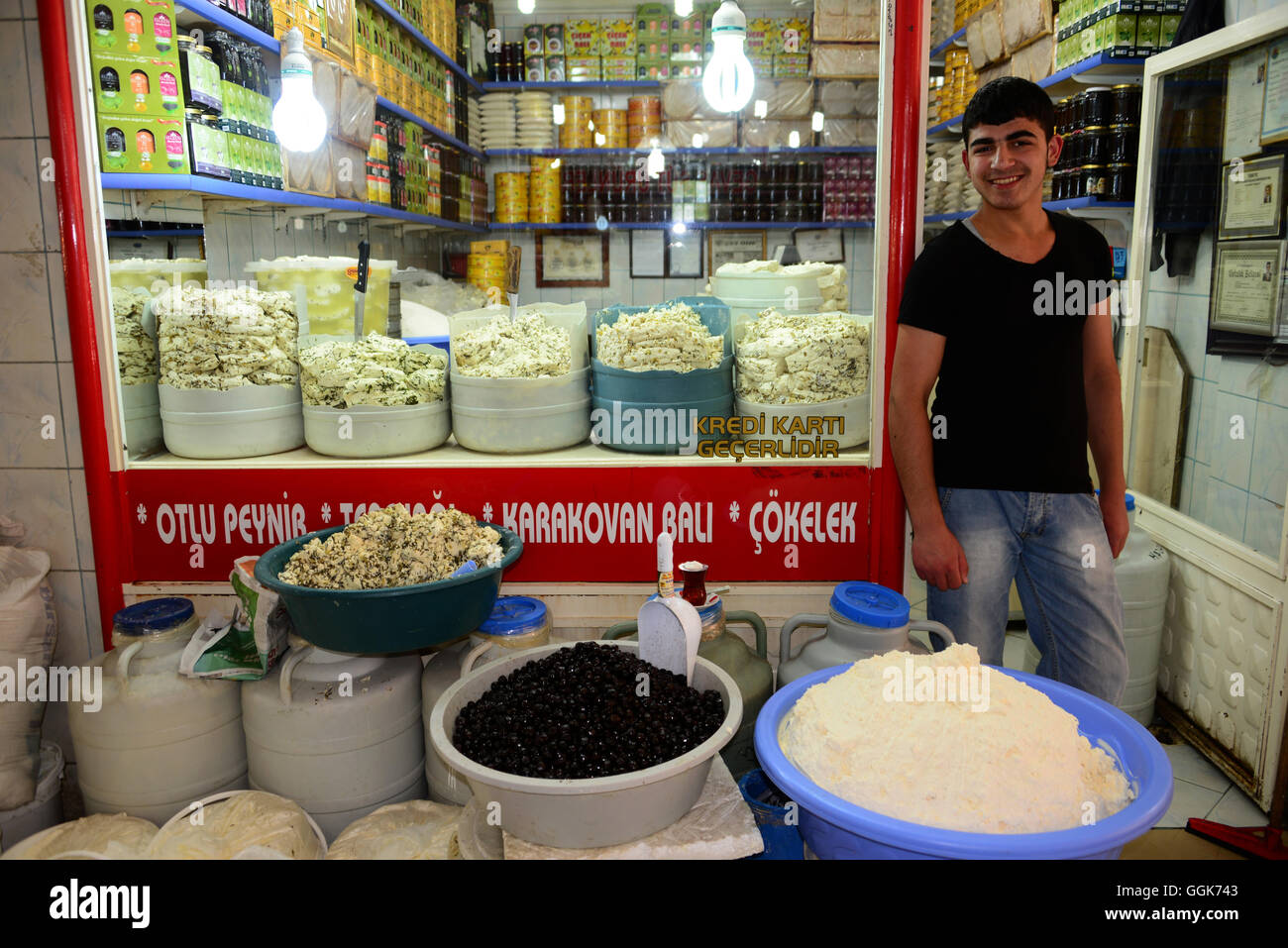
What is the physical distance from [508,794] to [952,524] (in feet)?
3.97

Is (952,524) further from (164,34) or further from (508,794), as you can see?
(164,34)

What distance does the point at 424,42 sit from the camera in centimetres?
436

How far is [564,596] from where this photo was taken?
240cm

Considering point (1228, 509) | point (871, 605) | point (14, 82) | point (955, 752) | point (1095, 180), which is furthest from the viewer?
point (1095, 180)

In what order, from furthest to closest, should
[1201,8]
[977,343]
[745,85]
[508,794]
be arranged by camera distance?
[1201,8] → [745,85] → [977,343] → [508,794]

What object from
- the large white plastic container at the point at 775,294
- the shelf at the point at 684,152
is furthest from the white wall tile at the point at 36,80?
the shelf at the point at 684,152

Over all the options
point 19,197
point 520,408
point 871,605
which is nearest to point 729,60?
point 520,408

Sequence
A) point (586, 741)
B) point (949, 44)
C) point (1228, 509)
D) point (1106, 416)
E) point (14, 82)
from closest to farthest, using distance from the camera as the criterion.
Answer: point (586, 741), point (1106, 416), point (14, 82), point (1228, 509), point (949, 44)

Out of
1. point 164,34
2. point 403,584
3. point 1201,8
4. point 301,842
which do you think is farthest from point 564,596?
point 1201,8

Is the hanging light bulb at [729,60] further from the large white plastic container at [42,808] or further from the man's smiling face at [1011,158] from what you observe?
the large white plastic container at [42,808]

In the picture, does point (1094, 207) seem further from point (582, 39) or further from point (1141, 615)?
point (582, 39)

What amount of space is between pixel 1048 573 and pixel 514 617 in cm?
128

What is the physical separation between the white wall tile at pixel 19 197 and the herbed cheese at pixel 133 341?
8.8 inches

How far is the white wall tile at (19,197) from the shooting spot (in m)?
2.21
